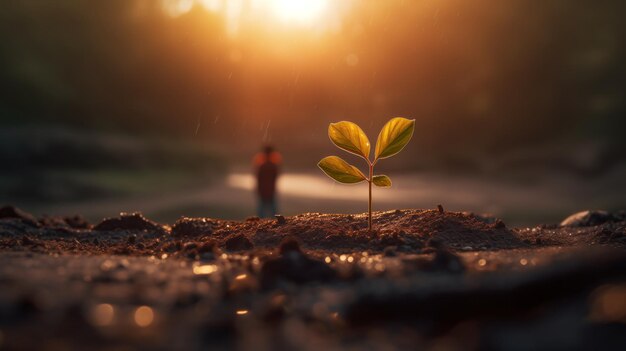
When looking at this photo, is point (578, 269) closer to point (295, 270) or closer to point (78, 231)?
point (295, 270)

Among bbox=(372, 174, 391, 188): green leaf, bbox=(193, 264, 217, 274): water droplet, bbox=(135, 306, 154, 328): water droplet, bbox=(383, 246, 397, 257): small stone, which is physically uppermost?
bbox=(372, 174, 391, 188): green leaf

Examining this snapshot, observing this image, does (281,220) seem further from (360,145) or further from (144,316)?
(144,316)

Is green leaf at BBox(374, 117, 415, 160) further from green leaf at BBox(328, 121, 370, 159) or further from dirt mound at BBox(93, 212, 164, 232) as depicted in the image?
dirt mound at BBox(93, 212, 164, 232)

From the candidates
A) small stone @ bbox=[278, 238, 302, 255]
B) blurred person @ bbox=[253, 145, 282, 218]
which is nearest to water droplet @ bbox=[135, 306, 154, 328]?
small stone @ bbox=[278, 238, 302, 255]

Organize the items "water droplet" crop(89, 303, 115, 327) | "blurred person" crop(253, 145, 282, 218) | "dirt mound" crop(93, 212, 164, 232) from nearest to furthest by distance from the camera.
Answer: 1. "water droplet" crop(89, 303, 115, 327)
2. "dirt mound" crop(93, 212, 164, 232)
3. "blurred person" crop(253, 145, 282, 218)

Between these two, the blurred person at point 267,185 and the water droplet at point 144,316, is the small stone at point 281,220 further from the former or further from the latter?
the blurred person at point 267,185

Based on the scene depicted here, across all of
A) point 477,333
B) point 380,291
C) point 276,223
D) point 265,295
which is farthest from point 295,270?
point 276,223

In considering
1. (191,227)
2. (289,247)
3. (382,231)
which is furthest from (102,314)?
(191,227)

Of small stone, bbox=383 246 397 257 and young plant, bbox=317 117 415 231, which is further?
young plant, bbox=317 117 415 231
